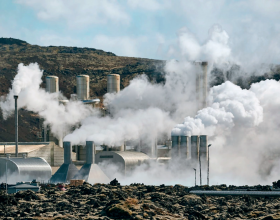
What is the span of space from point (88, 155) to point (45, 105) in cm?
2683

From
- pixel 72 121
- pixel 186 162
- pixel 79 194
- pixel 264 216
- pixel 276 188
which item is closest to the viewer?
pixel 264 216

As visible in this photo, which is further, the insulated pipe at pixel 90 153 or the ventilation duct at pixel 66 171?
the insulated pipe at pixel 90 153

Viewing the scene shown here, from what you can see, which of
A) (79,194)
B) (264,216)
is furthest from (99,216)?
(79,194)

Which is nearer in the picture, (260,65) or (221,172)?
(221,172)

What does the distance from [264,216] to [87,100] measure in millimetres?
93217

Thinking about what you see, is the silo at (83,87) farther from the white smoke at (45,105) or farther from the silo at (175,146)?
the silo at (175,146)

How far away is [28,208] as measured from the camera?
66250mm

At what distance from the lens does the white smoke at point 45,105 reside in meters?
139

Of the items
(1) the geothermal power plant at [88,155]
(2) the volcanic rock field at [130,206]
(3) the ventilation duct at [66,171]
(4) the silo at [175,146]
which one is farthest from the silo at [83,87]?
(2) the volcanic rock field at [130,206]

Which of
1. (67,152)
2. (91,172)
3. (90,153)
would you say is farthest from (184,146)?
(67,152)

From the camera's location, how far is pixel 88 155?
396 ft

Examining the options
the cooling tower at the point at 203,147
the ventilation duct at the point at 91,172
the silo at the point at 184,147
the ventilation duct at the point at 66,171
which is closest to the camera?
the ventilation duct at the point at 91,172

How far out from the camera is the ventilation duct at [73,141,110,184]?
11599cm

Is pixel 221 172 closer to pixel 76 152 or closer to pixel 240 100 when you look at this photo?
pixel 240 100
